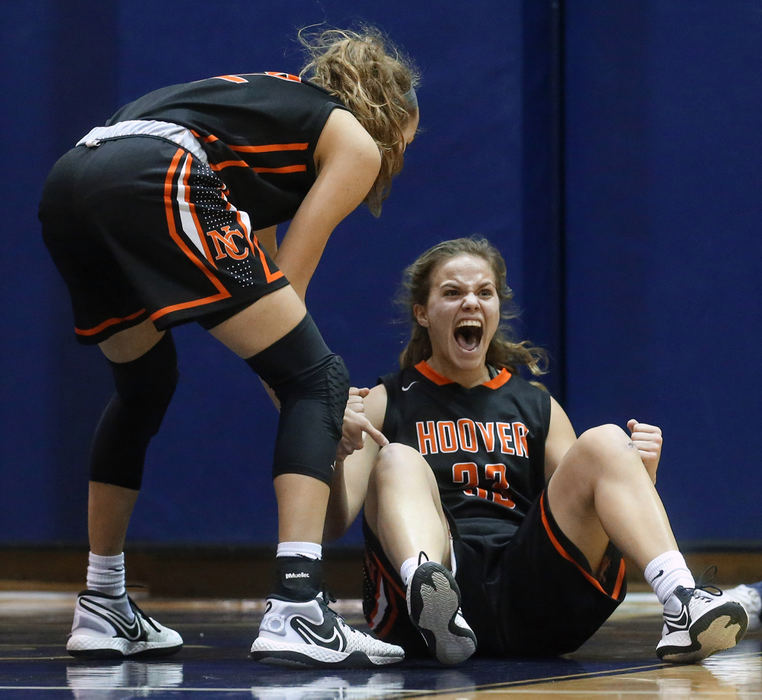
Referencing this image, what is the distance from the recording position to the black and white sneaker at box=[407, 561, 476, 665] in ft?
4.79

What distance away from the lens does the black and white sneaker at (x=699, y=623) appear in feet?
4.83

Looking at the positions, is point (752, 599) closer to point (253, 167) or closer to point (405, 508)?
point (405, 508)

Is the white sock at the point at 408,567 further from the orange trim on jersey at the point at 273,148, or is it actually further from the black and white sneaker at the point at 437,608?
the orange trim on jersey at the point at 273,148

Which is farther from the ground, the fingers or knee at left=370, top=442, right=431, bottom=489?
the fingers

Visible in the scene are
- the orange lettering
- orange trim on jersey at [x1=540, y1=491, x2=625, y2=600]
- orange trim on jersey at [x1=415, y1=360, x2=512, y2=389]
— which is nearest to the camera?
orange trim on jersey at [x1=540, y1=491, x2=625, y2=600]

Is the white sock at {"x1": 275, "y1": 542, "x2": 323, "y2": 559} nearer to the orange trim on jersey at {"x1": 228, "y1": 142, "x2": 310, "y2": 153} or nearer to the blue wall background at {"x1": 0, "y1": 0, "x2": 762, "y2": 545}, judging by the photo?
the orange trim on jersey at {"x1": 228, "y1": 142, "x2": 310, "y2": 153}

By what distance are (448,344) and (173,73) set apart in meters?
1.45

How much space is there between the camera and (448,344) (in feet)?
6.88

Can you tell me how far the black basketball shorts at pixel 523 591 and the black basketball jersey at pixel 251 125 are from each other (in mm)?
562

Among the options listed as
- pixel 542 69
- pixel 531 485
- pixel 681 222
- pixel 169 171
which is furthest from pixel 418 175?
pixel 169 171

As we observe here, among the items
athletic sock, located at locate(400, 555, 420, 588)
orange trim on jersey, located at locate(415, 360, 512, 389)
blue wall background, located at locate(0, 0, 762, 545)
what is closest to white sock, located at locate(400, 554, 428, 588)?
athletic sock, located at locate(400, 555, 420, 588)

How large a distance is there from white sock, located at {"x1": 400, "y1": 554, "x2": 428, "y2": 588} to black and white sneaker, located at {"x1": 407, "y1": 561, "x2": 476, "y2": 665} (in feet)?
0.16

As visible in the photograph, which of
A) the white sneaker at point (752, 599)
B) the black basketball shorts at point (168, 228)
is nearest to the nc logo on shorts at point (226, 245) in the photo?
the black basketball shorts at point (168, 228)

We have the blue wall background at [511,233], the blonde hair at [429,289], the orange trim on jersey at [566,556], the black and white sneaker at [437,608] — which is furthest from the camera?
the blue wall background at [511,233]
